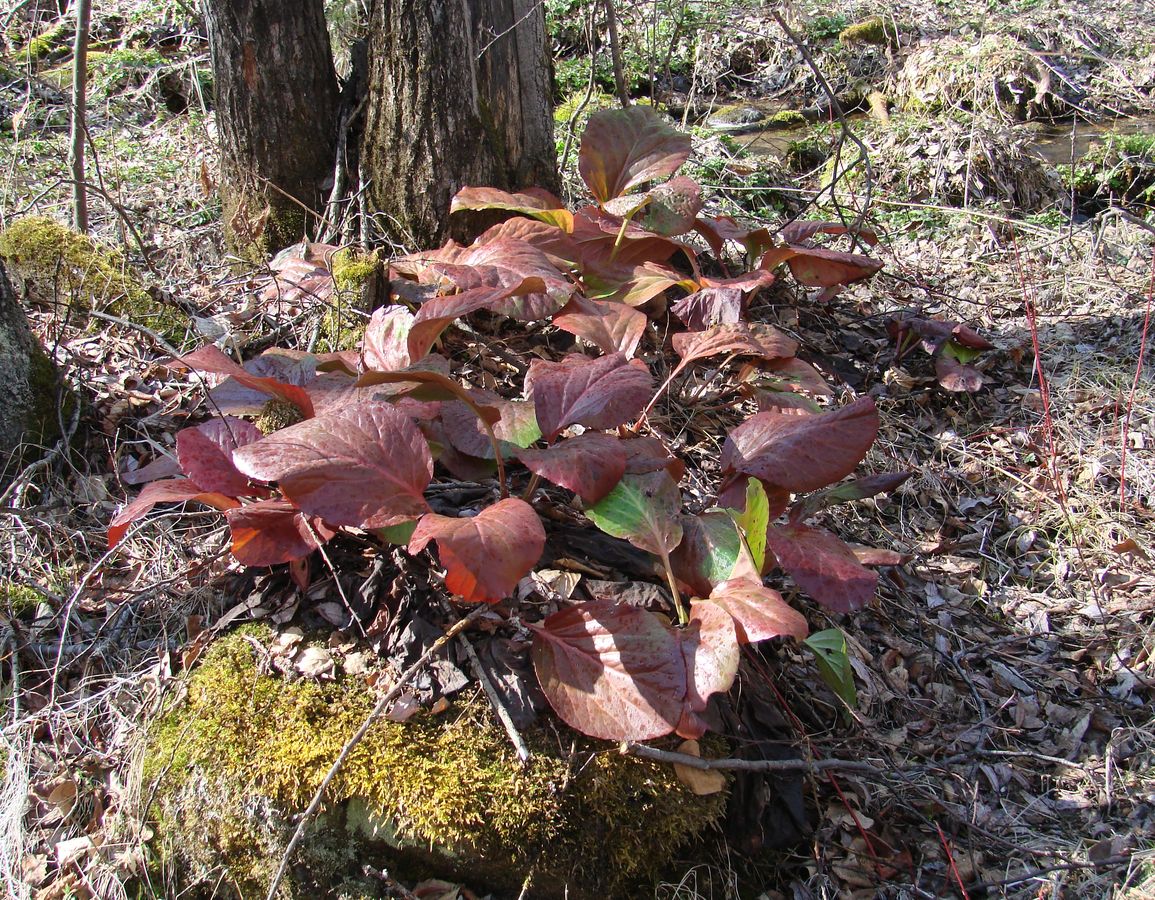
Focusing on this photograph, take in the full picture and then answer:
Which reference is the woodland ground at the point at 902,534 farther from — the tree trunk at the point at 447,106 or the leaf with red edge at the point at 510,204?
the tree trunk at the point at 447,106

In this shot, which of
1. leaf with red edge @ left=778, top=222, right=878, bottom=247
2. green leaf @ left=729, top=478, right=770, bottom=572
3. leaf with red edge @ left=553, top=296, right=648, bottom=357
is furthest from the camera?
leaf with red edge @ left=778, top=222, right=878, bottom=247

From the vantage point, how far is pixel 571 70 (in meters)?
5.52

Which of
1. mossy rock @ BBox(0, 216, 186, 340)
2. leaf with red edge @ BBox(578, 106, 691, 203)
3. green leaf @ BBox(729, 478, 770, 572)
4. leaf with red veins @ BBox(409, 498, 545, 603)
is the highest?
leaf with red edge @ BBox(578, 106, 691, 203)

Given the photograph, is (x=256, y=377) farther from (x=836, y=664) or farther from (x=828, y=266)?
(x=828, y=266)

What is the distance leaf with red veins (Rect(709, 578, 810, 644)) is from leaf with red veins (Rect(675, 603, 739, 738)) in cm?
3

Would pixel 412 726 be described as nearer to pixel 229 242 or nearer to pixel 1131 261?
pixel 229 242

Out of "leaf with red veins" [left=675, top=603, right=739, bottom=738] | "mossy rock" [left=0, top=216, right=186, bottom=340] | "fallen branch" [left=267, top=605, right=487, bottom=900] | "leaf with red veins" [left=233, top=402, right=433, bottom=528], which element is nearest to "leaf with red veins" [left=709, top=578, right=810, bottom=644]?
"leaf with red veins" [left=675, top=603, right=739, bottom=738]

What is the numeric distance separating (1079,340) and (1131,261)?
72 cm

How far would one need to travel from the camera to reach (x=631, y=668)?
1.63 meters

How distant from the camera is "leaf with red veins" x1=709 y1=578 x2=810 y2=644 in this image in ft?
5.08

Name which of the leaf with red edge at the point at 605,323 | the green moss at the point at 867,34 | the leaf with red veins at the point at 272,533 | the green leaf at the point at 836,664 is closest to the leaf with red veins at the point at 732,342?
the leaf with red edge at the point at 605,323

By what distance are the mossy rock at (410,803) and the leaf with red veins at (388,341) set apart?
768 millimetres

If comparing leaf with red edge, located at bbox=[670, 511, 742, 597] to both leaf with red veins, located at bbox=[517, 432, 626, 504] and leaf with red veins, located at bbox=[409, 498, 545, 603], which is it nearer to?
leaf with red veins, located at bbox=[517, 432, 626, 504]

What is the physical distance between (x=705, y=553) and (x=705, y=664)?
286mm
